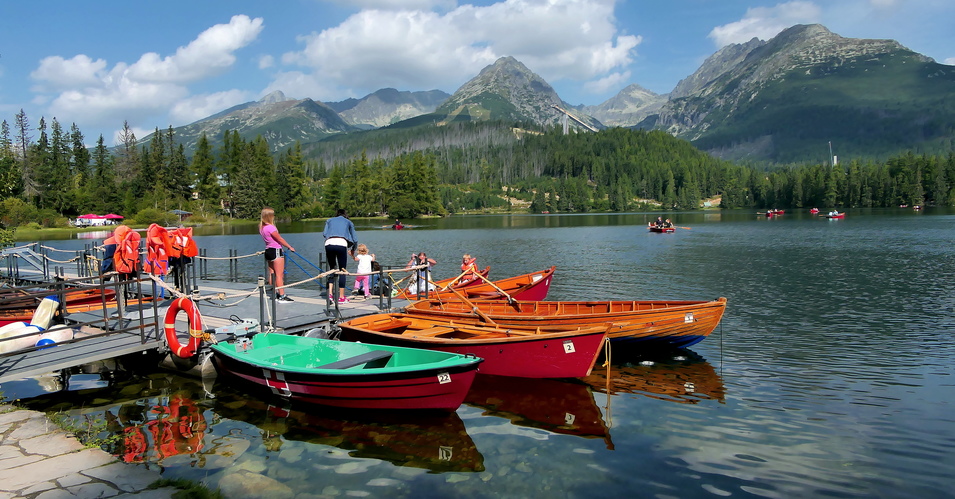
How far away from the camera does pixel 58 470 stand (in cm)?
663

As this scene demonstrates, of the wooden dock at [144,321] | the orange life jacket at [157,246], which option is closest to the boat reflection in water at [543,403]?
the wooden dock at [144,321]

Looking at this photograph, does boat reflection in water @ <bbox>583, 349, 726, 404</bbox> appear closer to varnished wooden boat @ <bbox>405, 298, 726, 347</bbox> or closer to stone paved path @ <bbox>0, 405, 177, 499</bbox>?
varnished wooden boat @ <bbox>405, 298, 726, 347</bbox>

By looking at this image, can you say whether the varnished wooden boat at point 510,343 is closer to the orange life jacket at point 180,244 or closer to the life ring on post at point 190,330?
the life ring on post at point 190,330

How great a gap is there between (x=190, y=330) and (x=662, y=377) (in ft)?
34.7

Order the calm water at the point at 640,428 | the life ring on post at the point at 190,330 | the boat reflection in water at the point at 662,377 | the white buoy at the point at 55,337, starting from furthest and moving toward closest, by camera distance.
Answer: the white buoy at the point at 55,337 < the boat reflection in water at the point at 662,377 < the life ring on post at the point at 190,330 < the calm water at the point at 640,428

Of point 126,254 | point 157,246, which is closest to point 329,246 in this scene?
point 157,246

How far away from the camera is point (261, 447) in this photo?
938 centimetres

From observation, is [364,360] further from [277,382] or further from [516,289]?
[516,289]

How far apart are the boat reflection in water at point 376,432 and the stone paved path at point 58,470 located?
8.78ft

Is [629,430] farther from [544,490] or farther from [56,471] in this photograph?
[56,471]

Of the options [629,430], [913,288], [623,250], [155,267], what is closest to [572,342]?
[629,430]

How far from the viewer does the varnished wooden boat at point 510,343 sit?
Answer: 1201cm

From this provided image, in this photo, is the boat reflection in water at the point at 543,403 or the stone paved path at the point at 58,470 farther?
the boat reflection in water at the point at 543,403

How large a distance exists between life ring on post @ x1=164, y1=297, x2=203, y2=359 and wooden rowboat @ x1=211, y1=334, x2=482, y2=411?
42 cm
